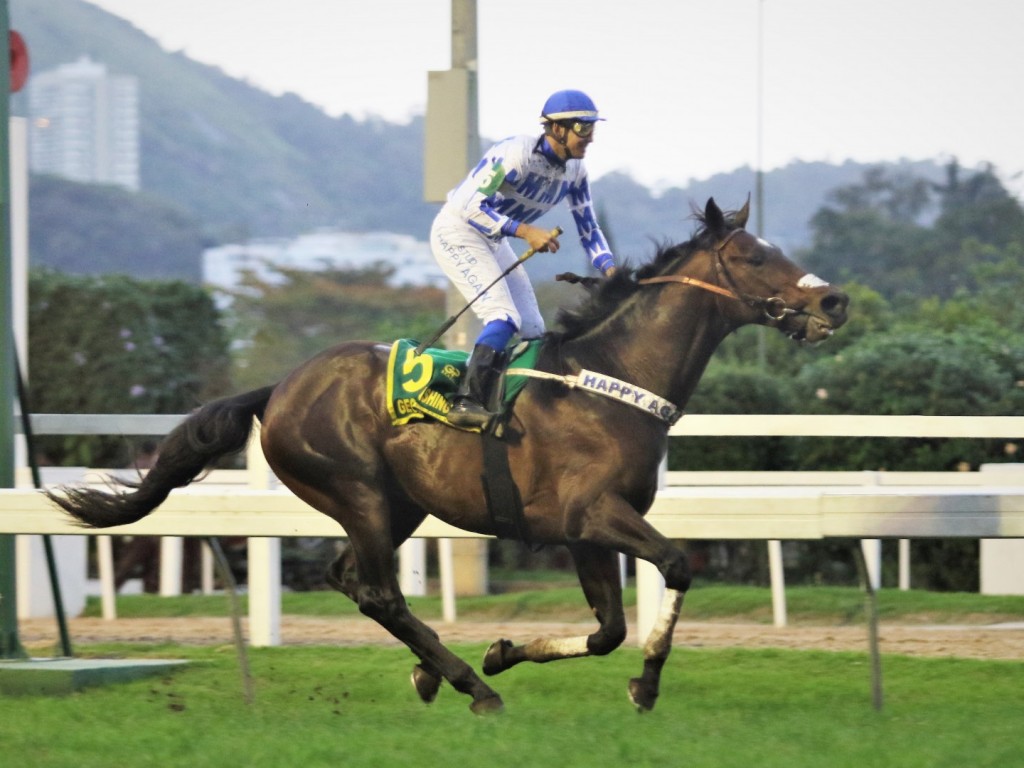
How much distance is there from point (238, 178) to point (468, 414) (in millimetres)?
62830

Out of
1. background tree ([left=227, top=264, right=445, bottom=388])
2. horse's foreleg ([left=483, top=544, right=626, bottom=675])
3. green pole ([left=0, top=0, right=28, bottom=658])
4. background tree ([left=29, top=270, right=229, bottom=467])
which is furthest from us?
background tree ([left=227, top=264, right=445, bottom=388])

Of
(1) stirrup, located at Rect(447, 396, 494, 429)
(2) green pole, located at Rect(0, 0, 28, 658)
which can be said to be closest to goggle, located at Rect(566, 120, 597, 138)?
(1) stirrup, located at Rect(447, 396, 494, 429)

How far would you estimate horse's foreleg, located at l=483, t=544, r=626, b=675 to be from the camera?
5.50m

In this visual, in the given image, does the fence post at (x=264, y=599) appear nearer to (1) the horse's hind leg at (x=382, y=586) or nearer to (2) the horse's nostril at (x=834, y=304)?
(1) the horse's hind leg at (x=382, y=586)

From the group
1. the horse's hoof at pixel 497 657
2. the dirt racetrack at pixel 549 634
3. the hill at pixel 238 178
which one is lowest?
the dirt racetrack at pixel 549 634

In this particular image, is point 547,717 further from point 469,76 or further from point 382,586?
point 469,76

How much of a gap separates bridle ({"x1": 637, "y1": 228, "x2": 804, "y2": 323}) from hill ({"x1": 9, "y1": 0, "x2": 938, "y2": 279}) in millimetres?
29506

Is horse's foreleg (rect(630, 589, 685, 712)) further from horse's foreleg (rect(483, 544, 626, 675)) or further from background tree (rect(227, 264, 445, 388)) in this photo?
background tree (rect(227, 264, 445, 388))

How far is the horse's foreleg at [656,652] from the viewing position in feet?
17.4

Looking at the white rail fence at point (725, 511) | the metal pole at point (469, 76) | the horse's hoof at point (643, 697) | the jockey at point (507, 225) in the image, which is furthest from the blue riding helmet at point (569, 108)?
the metal pole at point (469, 76)

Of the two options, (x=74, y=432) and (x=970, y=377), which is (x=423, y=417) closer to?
(x=74, y=432)

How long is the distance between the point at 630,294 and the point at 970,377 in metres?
5.49

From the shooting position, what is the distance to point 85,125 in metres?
58.7

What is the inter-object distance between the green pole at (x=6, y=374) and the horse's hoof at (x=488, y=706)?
2.13 metres
